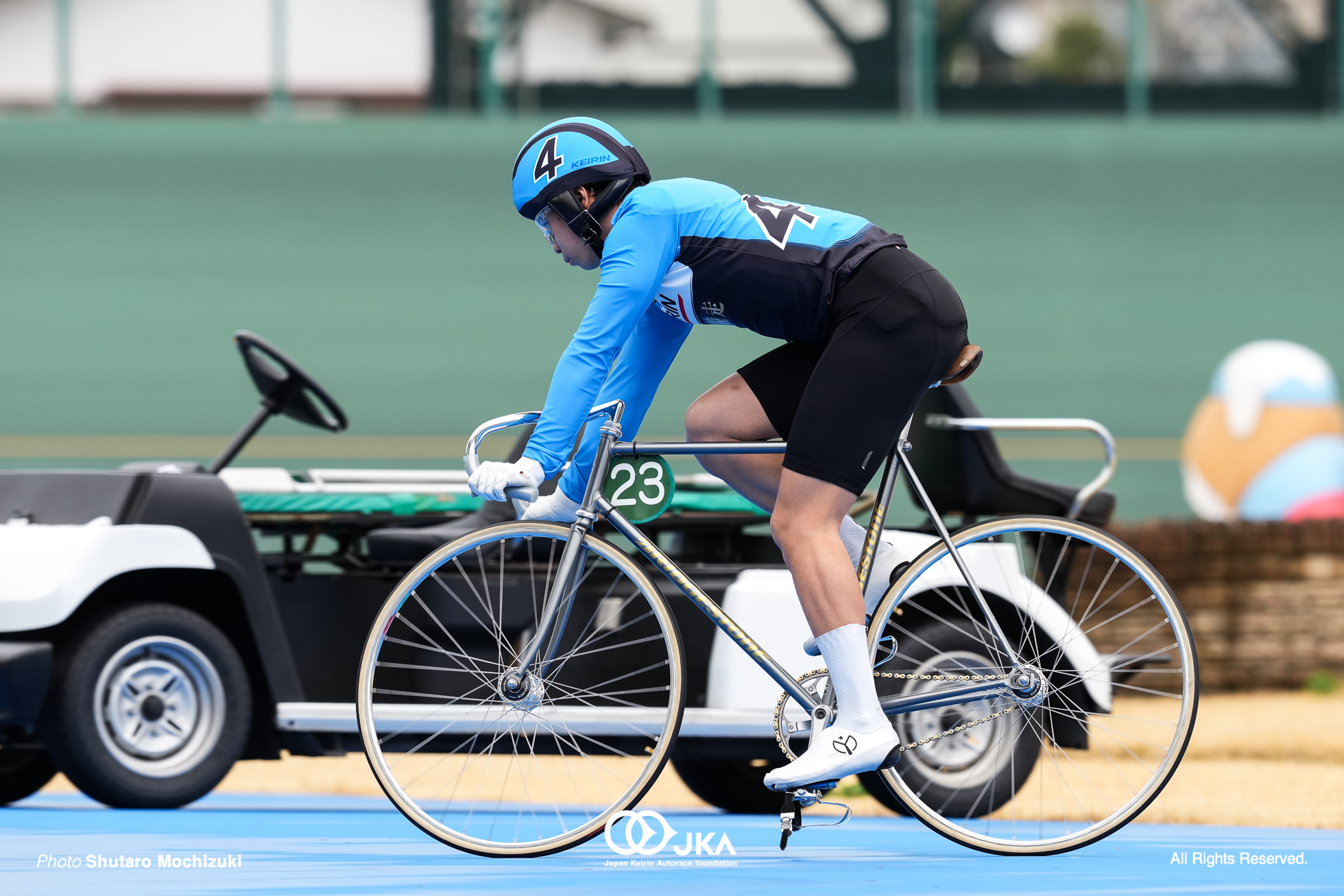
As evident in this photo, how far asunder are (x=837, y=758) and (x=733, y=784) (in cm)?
186

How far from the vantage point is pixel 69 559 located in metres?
4.62

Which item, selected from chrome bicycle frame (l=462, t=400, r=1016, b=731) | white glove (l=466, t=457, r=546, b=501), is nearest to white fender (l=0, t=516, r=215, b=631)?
chrome bicycle frame (l=462, t=400, r=1016, b=731)

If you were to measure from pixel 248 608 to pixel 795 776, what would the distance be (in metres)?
1.98

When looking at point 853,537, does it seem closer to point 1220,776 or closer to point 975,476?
point 975,476

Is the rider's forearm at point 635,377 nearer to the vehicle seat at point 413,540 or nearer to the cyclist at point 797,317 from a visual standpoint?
the cyclist at point 797,317

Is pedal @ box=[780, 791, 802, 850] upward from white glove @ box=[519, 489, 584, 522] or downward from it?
downward

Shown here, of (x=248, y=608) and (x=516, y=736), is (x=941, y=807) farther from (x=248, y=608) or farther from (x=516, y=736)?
(x=248, y=608)

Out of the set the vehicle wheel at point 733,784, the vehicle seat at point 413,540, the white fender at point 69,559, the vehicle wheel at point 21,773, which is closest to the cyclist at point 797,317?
the vehicle seat at point 413,540

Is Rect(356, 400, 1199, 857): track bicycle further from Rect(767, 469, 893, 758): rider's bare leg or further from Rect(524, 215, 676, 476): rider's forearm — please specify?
Rect(524, 215, 676, 476): rider's forearm

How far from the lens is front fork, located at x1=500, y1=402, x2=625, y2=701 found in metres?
3.71

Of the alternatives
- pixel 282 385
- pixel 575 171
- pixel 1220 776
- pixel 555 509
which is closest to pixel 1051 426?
pixel 555 509

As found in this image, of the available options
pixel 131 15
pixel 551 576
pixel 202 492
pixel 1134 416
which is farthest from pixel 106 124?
pixel 551 576

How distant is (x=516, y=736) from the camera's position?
3.94 meters

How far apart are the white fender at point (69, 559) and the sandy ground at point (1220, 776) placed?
38.0 inches
